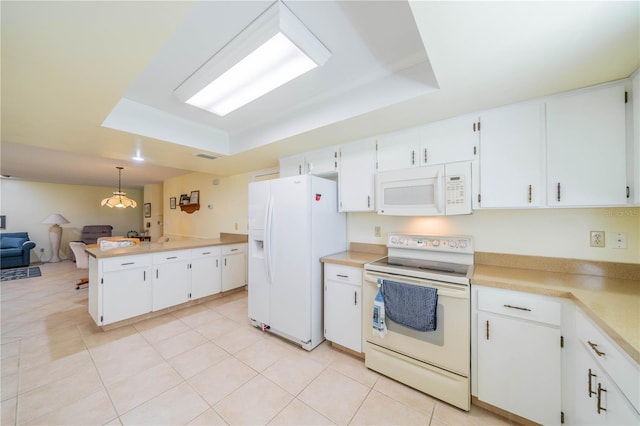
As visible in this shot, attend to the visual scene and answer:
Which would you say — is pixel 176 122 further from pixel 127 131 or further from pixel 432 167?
pixel 432 167

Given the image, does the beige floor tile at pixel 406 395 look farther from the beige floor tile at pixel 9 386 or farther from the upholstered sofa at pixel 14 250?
the upholstered sofa at pixel 14 250

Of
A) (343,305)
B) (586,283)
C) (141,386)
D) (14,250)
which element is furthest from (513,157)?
(14,250)

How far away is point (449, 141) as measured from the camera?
6.47 feet

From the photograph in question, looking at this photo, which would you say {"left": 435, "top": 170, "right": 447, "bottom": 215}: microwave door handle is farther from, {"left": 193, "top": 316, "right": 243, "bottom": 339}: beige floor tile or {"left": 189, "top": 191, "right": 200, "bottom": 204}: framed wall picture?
{"left": 189, "top": 191, "right": 200, "bottom": 204}: framed wall picture

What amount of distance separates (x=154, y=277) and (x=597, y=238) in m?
4.36

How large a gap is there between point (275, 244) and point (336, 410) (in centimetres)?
148

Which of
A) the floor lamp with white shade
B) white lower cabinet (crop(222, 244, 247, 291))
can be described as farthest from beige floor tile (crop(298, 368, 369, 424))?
the floor lamp with white shade

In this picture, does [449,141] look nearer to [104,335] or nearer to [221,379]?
[221,379]

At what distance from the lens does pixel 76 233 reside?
7426mm

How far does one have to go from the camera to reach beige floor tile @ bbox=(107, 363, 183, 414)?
1.70m

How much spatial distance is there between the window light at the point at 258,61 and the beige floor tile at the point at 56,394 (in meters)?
2.41

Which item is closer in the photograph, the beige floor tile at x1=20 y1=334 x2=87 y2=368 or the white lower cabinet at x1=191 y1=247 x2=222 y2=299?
the beige floor tile at x1=20 y1=334 x2=87 y2=368

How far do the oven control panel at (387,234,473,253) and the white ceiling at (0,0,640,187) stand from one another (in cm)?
103

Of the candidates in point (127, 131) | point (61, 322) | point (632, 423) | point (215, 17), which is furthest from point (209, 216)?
point (632, 423)
